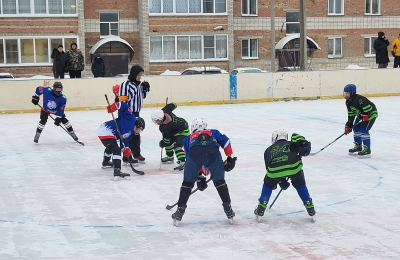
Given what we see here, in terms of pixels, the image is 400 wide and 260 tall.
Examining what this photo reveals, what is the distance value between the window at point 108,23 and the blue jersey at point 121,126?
24.6 m

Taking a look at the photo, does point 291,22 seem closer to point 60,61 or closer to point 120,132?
point 60,61

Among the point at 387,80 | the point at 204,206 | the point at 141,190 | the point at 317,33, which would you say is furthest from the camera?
the point at 317,33

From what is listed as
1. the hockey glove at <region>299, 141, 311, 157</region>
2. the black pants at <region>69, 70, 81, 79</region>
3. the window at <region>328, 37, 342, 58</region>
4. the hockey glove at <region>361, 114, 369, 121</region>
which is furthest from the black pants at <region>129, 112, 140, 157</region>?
the window at <region>328, 37, 342, 58</region>

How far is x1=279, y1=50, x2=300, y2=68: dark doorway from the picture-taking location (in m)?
35.0

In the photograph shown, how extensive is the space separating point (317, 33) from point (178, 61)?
8.52 meters

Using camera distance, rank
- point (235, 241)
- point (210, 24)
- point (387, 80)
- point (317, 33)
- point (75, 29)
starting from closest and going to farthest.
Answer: point (235, 241), point (387, 80), point (75, 29), point (210, 24), point (317, 33)

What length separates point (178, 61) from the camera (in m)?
32.6

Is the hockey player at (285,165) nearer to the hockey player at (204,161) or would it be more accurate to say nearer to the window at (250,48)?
the hockey player at (204,161)

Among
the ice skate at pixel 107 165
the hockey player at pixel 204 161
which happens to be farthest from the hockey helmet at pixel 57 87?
the hockey player at pixel 204 161

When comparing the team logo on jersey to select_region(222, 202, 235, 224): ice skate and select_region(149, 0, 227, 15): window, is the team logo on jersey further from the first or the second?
select_region(149, 0, 227, 15): window

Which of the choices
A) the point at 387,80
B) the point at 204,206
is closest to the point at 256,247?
the point at 204,206

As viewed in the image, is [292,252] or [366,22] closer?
[292,252]

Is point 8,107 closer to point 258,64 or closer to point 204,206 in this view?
point 204,206

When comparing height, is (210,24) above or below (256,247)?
above
